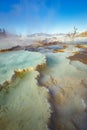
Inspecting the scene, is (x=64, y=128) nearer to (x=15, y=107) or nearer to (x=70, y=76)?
(x=15, y=107)

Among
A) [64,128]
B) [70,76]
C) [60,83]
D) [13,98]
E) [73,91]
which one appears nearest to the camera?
[64,128]

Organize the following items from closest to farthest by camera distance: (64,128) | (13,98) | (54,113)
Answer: (64,128)
(54,113)
(13,98)

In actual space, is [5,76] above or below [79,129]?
above

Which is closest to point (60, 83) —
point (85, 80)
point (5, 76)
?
point (85, 80)

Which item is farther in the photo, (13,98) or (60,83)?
(60,83)

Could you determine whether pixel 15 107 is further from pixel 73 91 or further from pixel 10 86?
pixel 73 91

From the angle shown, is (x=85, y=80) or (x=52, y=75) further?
(x=52, y=75)

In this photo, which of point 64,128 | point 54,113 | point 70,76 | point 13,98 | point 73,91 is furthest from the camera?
point 70,76

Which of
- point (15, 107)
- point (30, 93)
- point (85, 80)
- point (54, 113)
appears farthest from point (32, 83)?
point (85, 80)

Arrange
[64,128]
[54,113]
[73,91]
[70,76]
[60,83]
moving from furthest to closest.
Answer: [70,76] < [60,83] < [73,91] < [54,113] < [64,128]
